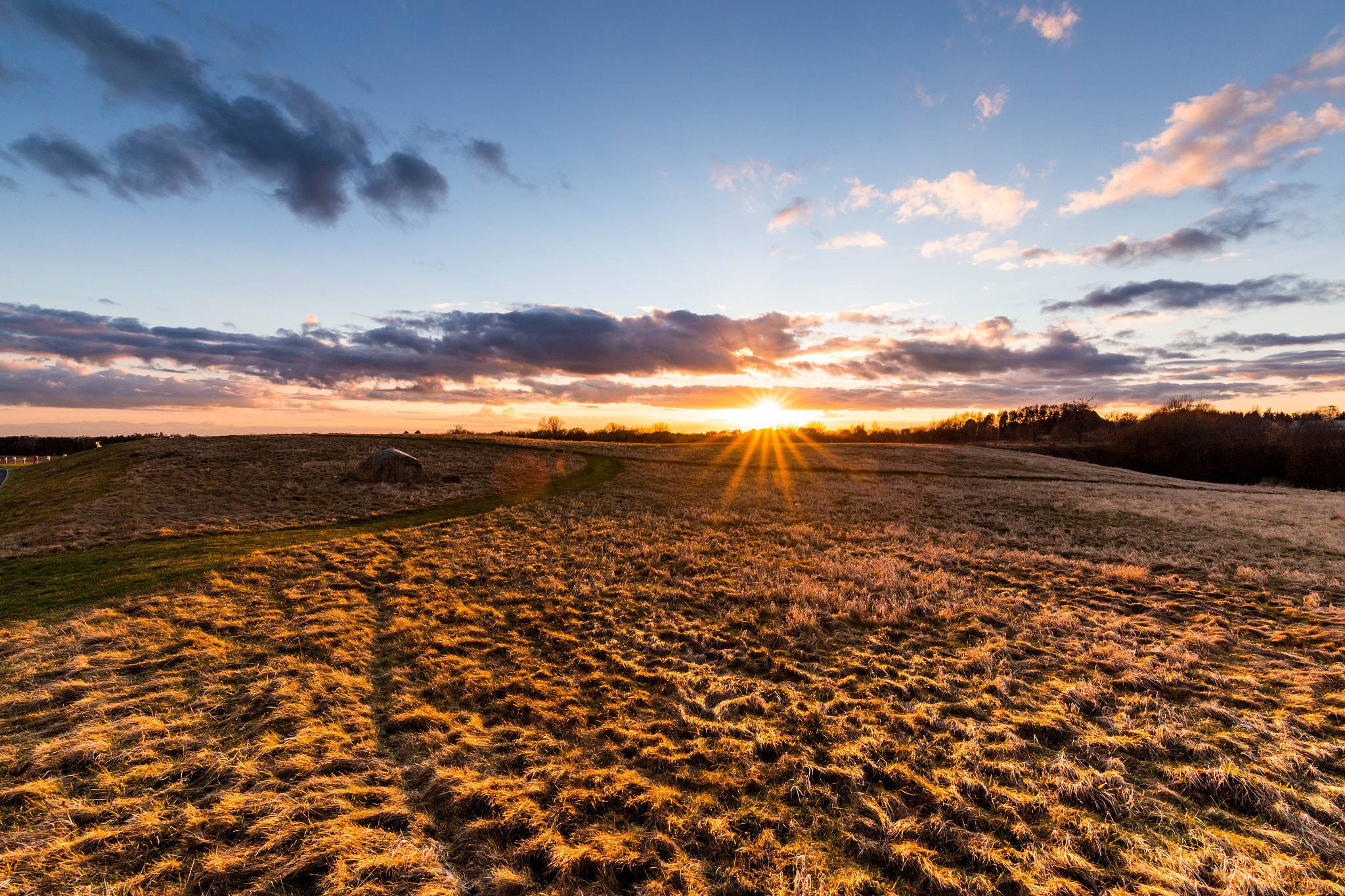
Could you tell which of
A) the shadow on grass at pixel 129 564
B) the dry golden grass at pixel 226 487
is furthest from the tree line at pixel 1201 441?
the shadow on grass at pixel 129 564

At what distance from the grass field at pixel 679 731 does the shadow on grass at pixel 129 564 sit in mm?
942

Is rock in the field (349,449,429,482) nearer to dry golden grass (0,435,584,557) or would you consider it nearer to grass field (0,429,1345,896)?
dry golden grass (0,435,584,557)

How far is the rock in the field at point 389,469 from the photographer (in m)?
28.9

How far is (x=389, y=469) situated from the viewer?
96.0 feet

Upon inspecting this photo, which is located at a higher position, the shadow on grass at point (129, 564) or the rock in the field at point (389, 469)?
the rock in the field at point (389, 469)

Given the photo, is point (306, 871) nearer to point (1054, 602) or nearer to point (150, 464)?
point (1054, 602)

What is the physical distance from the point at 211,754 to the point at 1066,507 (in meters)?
35.4

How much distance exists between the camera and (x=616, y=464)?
4347cm

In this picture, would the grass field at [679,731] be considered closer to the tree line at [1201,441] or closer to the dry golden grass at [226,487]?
the dry golden grass at [226,487]

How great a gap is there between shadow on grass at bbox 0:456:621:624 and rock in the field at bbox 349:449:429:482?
28.2 feet

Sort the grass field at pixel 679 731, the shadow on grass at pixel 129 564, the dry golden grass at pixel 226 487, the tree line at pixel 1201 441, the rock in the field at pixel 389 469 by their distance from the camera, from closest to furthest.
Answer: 1. the grass field at pixel 679 731
2. the shadow on grass at pixel 129 564
3. the dry golden grass at pixel 226 487
4. the rock in the field at pixel 389 469
5. the tree line at pixel 1201 441

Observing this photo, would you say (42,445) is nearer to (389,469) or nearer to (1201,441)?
(389,469)

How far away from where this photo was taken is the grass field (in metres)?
4.62

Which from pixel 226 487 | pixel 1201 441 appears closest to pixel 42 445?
pixel 226 487
